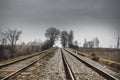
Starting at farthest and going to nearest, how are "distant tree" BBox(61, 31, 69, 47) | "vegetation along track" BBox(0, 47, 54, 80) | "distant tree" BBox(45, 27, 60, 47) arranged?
1. "distant tree" BBox(61, 31, 69, 47)
2. "distant tree" BBox(45, 27, 60, 47)
3. "vegetation along track" BBox(0, 47, 54, 80)

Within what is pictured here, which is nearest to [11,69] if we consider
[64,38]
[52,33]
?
[52,33]

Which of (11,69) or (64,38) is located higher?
(64,38)

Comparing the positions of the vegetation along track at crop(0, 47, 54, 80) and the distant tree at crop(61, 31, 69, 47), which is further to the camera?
the distant tree at crop(61, 31, 69, 47)

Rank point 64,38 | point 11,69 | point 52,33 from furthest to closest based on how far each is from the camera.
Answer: point 64,38
point 52,33
point 11,69

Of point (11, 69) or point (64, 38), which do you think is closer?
point (11, 69)

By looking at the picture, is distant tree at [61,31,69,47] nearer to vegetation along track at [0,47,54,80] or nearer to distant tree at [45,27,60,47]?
distant tree at [45,27,60,47]

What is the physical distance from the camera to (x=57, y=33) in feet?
368

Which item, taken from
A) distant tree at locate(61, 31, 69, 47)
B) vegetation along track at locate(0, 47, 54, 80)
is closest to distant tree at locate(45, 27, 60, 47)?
distant tree at locate(61, 31, 69, 47)

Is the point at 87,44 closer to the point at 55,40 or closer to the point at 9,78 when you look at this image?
the point at 55,40

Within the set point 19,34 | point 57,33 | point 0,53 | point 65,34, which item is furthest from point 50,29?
point 0,53

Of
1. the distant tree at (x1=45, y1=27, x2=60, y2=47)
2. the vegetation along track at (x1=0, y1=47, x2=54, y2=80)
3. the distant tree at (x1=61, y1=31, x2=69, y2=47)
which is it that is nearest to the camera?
the vegetation along track at (x1=0, y1=47, x2=54, y2=80)

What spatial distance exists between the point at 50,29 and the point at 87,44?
74.0 metres

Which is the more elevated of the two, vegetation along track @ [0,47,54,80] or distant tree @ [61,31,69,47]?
distant tree @ [61,31,69,47]

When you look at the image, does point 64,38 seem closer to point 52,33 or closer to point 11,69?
Result: point 52,33
